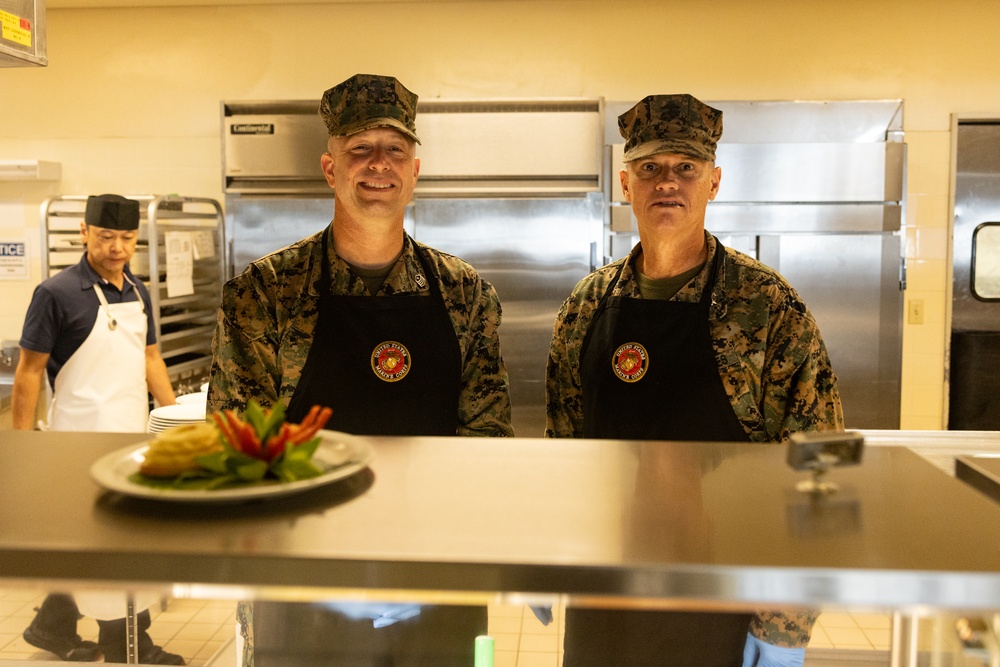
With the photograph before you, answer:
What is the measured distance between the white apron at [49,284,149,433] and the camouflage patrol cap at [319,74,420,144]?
232 cm

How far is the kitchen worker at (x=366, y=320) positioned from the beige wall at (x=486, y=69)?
9.94 ft

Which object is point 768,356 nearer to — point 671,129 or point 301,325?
point 671,129

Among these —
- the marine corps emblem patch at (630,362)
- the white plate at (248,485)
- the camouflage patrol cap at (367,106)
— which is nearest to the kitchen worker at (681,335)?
the marine corps emblem patch at (630,362)

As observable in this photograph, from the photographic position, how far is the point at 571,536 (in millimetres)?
935

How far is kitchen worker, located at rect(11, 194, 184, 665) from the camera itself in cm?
386

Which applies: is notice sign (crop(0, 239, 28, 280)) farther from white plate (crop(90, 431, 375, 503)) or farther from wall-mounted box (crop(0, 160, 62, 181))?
white plate (crop(90, 431, 375, 503))

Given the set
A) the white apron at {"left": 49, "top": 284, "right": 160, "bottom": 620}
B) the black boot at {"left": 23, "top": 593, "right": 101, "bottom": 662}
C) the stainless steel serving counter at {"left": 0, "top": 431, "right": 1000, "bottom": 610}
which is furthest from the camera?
the white apron at {"left": 49, "top": 284, "right": 160, "bottom": 620}

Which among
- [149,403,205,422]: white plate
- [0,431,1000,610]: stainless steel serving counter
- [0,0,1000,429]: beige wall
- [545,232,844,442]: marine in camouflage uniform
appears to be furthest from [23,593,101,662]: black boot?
[0,0,1000,429]: beige wall

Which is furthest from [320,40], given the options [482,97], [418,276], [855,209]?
[418,276]

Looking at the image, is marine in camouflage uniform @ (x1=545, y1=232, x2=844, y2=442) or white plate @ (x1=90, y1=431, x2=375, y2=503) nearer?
white plate @ (x1=90, y1=431, x2=375, y2=503)

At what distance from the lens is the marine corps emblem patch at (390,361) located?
2.07 meters

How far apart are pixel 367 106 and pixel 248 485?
132cm

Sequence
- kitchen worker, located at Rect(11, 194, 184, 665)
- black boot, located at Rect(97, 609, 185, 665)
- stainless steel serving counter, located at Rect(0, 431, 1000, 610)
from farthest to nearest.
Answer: kitchen worker, located at Rect(11, 194, 184, 665), black boot, located at Rect(97, 609, 185, 665), stainless steel serving counter, located at Rect(0, 431, 1000, 610)

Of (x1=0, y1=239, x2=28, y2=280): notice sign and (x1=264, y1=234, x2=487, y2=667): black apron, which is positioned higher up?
(x1=0, y1=239, x2=28, y2=280): notice sign
